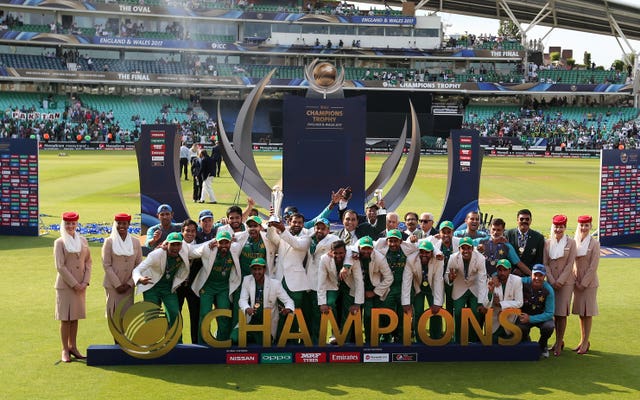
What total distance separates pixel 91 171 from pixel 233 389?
30.6 metres

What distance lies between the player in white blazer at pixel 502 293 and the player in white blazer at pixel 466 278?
0.12 metres

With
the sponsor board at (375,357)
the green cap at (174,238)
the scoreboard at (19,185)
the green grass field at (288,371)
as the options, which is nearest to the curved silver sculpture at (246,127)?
the green grass field at (288,371)

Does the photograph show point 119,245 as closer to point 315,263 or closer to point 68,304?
point 68,304

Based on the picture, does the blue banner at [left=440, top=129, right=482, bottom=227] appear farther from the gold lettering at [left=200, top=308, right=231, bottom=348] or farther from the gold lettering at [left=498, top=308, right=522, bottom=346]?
the gold lettering at [left=200, top=308, right=231, bottom=348]

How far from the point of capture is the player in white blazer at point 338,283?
31.4ft

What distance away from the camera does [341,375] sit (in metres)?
9.22

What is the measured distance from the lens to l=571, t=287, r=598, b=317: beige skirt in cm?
1023

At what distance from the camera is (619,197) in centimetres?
1945

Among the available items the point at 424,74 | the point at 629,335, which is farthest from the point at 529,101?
the point at 629,335

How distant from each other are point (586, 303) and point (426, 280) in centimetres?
218

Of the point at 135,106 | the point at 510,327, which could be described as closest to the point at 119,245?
the point at 510,327

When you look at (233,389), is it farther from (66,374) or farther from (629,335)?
(629,335)

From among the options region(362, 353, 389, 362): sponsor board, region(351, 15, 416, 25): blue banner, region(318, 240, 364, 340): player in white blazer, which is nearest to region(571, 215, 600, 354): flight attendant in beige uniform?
region(362, 353, 389, 362): sponsor board

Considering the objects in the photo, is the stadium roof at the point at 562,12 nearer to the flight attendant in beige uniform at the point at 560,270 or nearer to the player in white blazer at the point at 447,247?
the flight attendant in beige uniform at the point at 560,270
